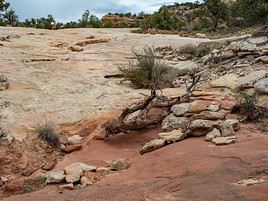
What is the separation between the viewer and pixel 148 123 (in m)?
8.14

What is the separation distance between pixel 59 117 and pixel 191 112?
2.20 metres

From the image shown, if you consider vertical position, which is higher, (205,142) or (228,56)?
(228,56)

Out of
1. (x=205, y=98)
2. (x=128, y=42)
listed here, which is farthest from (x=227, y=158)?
(x=128, y=42)

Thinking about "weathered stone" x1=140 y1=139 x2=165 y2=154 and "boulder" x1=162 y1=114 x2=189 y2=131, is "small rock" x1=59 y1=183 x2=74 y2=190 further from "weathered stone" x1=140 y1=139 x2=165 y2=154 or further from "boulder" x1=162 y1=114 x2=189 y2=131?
"boulder" x1=162 y1=114 x2=189 y2=131

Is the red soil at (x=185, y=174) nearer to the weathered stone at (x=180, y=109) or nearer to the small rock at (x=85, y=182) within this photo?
A: the small rock at (x=85, y=182)

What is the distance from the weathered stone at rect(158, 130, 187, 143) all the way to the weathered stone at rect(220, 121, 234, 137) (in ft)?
1.75

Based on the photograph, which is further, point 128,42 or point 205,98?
point 128,42

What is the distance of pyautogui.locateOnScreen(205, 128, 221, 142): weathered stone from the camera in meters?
6.94

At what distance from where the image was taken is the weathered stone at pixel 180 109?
806 centimetres

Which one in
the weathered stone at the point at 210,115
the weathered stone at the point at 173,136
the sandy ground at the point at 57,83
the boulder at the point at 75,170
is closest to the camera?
the boulder at the point at 75,170

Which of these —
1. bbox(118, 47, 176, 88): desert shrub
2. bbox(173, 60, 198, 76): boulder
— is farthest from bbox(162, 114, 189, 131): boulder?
bbox(173, 60, 198, 76): boulder

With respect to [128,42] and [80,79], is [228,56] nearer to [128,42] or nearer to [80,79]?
[80,79]

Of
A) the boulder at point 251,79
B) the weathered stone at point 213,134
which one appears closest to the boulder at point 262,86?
the boulder at point 251,79

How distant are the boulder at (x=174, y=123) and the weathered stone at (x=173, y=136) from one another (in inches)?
8.4
